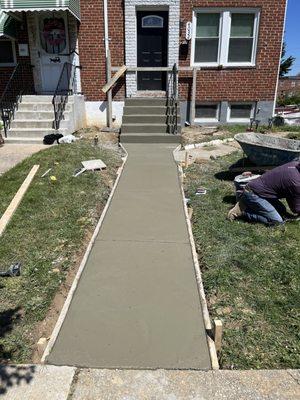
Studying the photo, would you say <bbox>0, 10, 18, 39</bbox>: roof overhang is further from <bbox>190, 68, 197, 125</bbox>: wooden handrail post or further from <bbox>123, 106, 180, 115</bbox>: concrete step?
<bbox>190, 68, 197, 125</bbox>: wooden handrail post

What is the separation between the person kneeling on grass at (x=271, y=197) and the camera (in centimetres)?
522

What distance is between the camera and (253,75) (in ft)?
41.8

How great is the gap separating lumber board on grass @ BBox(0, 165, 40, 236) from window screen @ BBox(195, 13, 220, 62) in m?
7.97

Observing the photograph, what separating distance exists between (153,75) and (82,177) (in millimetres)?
7129

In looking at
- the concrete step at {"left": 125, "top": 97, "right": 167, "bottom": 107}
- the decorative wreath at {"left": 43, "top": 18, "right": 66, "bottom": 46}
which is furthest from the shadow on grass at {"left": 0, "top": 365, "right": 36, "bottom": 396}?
the decorative wreath at {"left": 43, "top": 18, "right": 66, "bottom": 46}

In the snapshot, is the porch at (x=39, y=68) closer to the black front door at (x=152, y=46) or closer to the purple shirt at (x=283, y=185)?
the black front door at (x=152, y=46)

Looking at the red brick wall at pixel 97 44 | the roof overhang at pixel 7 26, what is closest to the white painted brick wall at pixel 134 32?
the red brick wall at pixel 97 44

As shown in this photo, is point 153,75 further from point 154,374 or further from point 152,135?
point 154,374

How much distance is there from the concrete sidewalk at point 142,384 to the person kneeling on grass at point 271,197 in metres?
2.89

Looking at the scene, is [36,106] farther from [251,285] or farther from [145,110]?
[251,285]

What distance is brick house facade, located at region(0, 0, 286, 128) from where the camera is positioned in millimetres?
12133

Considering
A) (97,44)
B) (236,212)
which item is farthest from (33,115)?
(236,212)

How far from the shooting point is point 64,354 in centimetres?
308

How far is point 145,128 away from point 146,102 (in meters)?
1.47
